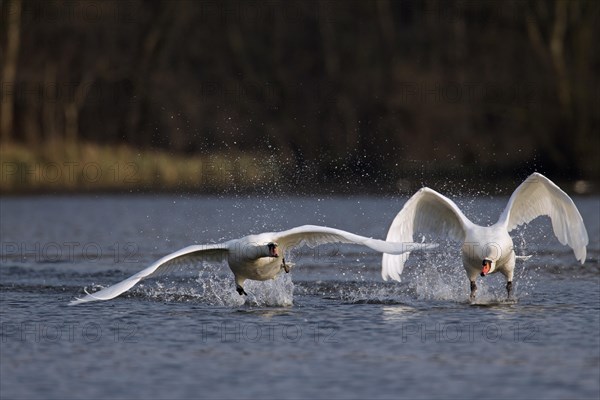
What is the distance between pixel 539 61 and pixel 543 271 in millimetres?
21477

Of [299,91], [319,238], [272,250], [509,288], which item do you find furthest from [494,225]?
Result: [299,91]

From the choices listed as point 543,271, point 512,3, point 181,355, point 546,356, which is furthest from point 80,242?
point 512,3

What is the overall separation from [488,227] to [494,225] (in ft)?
0.58

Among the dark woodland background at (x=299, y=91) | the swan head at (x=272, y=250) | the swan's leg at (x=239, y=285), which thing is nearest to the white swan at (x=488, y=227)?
the swan head at (x=272, y=250)

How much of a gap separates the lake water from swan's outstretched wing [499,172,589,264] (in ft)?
2.20

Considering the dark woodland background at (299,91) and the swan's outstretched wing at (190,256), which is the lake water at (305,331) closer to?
the swan's outstretched wing at (190,256)

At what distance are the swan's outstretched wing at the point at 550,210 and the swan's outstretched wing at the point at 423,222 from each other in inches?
23.6

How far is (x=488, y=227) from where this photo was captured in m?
13.9

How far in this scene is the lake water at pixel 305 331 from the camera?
9.73m

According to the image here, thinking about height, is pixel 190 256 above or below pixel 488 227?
below

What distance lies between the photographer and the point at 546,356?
10.7m

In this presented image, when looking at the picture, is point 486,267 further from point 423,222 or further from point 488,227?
point 423,222

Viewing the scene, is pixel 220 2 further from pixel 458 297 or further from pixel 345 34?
pixel 458 297

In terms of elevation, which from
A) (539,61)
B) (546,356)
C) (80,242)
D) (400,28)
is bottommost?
(546,356)
